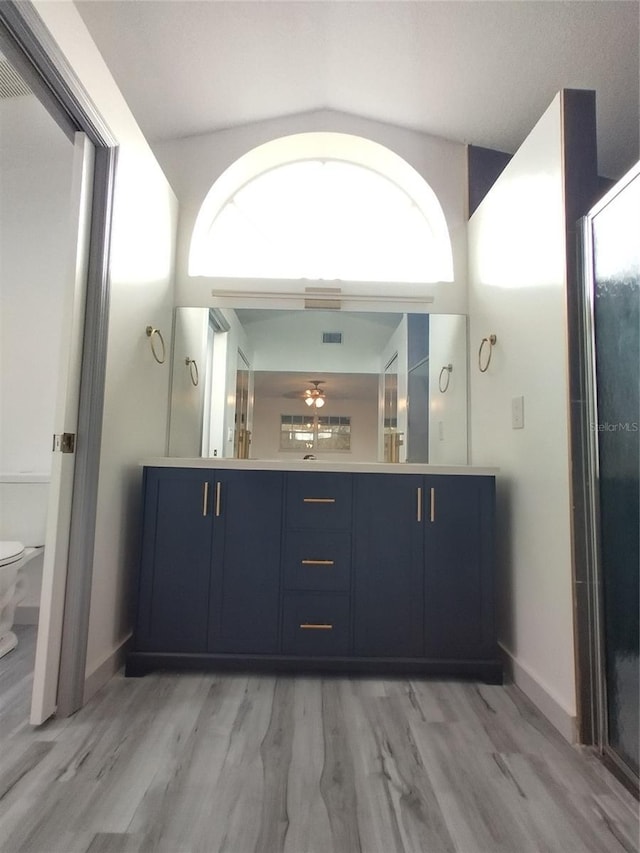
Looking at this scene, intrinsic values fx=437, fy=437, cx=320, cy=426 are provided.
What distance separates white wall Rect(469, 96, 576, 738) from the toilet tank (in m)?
2.29

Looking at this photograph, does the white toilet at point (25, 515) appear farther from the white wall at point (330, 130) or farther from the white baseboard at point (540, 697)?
the white baseboard at point (540, 697)

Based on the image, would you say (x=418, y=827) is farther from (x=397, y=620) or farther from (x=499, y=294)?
(x=499, y=294)

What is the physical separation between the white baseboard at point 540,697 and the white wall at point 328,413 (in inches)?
44.0

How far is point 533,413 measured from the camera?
1.66 meters

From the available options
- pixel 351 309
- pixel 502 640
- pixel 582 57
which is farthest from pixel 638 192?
pixel 502 640

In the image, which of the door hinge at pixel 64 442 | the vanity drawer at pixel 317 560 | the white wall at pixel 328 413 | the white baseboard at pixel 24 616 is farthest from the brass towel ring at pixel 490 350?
the white baseboard at pixel 24 616

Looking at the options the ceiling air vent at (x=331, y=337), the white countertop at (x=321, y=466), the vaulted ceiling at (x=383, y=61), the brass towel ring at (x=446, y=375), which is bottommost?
the white countertop at (x=321, y=466)

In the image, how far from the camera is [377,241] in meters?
2.57

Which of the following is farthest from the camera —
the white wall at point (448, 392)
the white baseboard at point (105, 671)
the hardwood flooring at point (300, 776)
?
the white wall at point (448, 392)

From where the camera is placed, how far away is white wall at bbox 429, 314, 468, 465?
2373 mm

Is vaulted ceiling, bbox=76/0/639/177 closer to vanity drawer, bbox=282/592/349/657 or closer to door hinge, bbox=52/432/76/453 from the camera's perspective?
door hinge, bbox=52/432/76/453

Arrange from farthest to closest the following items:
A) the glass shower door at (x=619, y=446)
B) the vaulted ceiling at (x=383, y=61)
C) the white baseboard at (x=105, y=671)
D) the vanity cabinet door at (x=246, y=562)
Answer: the vanity cabinet door at (x=246, y=562)
the vaulted ceiling at (x=383, y=61)
the white baseboard at (x=105, y=671)
the glass shower door at (x=619, y=446)

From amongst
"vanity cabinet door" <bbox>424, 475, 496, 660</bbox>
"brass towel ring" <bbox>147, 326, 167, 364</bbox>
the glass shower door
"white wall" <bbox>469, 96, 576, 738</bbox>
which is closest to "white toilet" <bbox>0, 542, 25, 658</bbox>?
"brass towel ring" <bbox>147, 326, 167, 364</bbox>

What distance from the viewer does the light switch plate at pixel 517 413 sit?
5.77 feet
